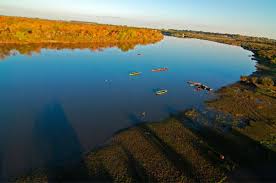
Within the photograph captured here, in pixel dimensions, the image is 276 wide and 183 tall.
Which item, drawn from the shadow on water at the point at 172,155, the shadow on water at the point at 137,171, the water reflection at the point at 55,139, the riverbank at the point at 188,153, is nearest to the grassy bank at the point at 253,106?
the riverbank at the point at 188,153

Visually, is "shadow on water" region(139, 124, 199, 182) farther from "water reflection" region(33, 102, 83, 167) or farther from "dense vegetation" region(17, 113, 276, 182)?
"water reflection" region(33, 102, 83, 167)

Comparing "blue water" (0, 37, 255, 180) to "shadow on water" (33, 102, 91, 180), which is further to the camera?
"blue water" (0, 37, 255, 180)

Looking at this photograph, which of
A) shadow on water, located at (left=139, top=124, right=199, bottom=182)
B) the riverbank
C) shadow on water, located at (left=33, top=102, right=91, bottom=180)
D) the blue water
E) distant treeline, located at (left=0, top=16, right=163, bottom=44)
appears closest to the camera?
shadow on water, located at (left=33, top=102, right=91, bottom=180)

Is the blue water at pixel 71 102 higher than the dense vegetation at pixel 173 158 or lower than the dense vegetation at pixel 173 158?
higher

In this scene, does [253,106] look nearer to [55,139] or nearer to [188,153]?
[188,153]

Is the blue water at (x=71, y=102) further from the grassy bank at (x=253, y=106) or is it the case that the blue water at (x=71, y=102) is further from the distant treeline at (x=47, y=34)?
the distant treeline at (x=47, y=34)

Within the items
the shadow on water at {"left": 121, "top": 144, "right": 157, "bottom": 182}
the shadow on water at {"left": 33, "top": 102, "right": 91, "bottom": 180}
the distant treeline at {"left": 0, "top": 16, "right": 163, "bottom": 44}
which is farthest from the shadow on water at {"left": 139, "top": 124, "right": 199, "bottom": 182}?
the distant treeline at {"left": 0, "top": 16, "right": 163, "bottom": 44}

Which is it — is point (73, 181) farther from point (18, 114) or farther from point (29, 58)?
point (29, 58)
